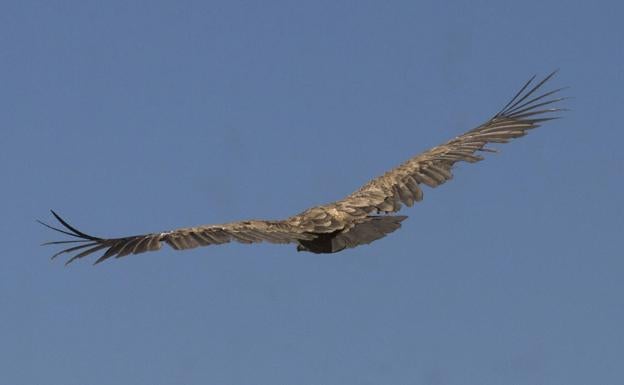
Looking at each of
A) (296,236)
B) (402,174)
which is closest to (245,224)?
(296,236)

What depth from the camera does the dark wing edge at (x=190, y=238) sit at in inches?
953

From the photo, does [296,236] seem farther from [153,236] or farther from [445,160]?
[445,160]

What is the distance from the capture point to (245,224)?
2516cm

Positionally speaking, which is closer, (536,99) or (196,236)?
(196,236)

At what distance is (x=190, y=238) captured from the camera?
2467 cm

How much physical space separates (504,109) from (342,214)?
21.9 feet

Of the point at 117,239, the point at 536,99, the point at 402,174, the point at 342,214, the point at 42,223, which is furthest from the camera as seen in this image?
the point at 536,99

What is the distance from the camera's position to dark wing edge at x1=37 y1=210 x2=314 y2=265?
A: 24.2m

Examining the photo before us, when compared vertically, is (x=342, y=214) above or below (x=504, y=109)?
below

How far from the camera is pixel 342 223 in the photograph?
25.8 meters

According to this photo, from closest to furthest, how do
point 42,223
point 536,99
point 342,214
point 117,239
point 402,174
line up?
point 42,223 → point 117,239 → point 342,214 → point 402,174 → point 536,99

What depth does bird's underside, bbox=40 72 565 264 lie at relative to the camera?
24.5 metres

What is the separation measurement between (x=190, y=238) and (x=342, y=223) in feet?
8.68

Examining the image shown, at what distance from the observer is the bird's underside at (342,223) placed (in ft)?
80.3
